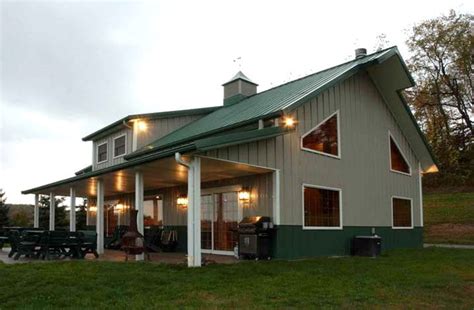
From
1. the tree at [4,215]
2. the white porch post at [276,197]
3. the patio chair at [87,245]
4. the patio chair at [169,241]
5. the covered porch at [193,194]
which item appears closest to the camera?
the covered porch at [193,194]

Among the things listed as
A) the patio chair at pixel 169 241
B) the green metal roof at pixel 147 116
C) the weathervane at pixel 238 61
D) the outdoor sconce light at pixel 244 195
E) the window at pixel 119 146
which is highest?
the weathervane at pixel 238 61

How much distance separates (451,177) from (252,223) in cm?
1985

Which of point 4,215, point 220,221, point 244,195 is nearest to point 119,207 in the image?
point 220,221

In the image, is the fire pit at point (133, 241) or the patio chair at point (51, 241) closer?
the fire pit at point (133, 241)

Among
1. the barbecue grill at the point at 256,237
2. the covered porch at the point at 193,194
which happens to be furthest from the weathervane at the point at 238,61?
the barbecue grill at the point at 256,237

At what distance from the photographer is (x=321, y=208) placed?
41.6ft

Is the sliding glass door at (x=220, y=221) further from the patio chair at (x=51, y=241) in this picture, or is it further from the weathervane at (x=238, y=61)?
the weathervane at (x=238, y=61)

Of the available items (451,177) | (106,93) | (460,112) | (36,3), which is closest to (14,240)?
(36,3)

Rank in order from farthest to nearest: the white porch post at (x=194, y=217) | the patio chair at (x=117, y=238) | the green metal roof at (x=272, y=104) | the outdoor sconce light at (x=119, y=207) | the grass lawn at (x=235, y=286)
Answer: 1. the outdoor sconce light at (x=119, y=207)
2. the patio chair at (x=117, y=238)
3. the green metal roof at (x=272, y=104)
4. the white porch post at (x=194, y=217)
5. the grass lawn at (x=235, y=286)

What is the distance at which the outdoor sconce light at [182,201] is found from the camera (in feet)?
47.6

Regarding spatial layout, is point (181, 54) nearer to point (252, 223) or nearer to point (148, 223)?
point (148, 223)

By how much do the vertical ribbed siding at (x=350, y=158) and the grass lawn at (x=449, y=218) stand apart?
3.82 m

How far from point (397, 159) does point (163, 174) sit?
821 centimetres

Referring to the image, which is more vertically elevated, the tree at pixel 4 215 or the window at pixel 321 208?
the window at pixel 321 208
